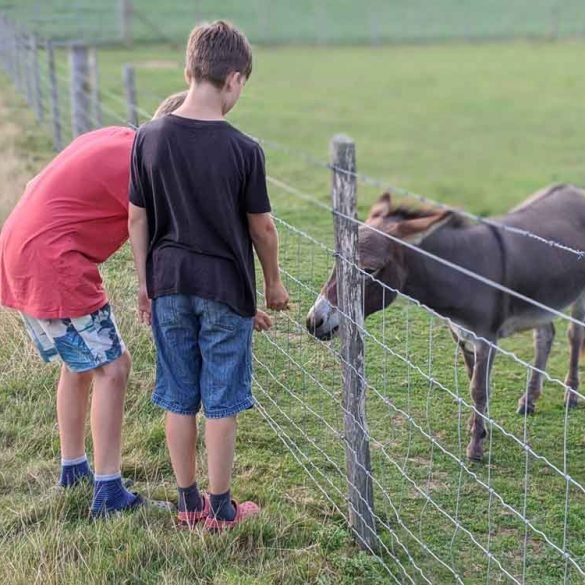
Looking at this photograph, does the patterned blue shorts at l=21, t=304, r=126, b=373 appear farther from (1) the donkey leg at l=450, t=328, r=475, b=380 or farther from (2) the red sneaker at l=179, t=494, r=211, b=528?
(1) the donkey leg at l=450, t=328, r=475, b=380

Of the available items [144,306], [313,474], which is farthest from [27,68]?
[144,306]

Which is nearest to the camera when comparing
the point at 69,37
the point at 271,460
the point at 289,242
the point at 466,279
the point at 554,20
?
the point at 271,460

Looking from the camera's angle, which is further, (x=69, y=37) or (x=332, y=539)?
(x=69, y=37)

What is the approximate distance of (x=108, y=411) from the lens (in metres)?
3.95

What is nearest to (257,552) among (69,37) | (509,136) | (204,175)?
(204,175)

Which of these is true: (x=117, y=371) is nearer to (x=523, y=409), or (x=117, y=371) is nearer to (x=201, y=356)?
(x=201, y=356)

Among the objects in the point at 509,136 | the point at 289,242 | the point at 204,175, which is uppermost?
the point at 204,175

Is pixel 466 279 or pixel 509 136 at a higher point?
pixel 466 279

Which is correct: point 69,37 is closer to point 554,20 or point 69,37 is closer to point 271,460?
point 554,20

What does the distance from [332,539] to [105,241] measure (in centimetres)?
144

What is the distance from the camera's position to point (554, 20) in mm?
41250

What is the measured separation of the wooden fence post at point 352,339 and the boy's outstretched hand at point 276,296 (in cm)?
21

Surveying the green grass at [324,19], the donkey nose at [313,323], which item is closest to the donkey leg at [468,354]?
the donkey nose at [313,323]

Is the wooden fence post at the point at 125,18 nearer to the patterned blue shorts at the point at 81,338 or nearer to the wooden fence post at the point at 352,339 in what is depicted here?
the patterned blue shorts at the point at 81,338
